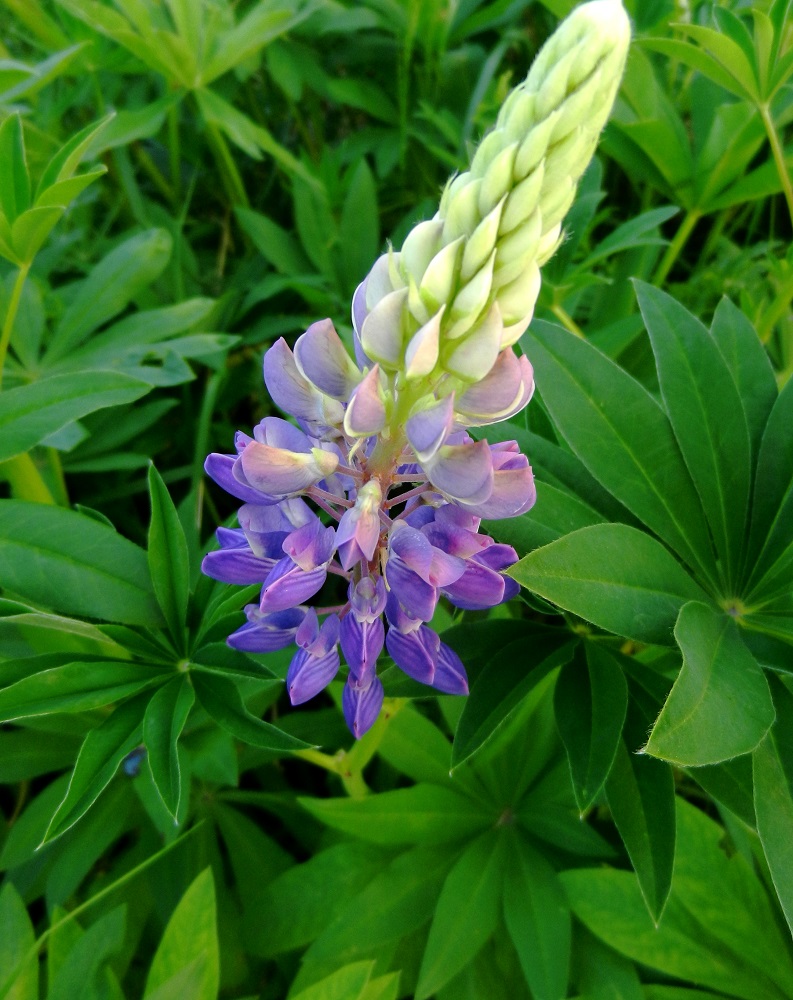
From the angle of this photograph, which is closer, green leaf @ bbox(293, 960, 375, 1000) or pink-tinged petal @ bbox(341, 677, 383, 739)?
pink-tinged petal @ bbox(341, 677, 383, 739)

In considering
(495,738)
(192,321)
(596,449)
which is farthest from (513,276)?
(192,321)

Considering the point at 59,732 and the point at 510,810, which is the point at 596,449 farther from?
the point at 59,732

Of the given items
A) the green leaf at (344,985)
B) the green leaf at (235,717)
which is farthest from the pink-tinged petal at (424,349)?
the green leaf at (344,985)

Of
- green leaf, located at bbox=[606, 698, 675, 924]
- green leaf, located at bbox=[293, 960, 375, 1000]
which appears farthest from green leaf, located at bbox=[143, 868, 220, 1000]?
green leaf, located at bbox=[606, 698, 675, 924]

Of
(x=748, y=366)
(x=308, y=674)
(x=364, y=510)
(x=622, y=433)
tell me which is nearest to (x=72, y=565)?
(x=308, y=674)

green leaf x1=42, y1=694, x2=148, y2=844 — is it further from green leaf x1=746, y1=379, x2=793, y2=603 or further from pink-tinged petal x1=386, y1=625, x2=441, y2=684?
green leaf x1=746, y1=379, x2=793, y2=603

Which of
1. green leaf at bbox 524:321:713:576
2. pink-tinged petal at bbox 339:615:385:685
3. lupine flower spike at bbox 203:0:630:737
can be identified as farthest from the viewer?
green leaf at bbox 524:321:713:576
